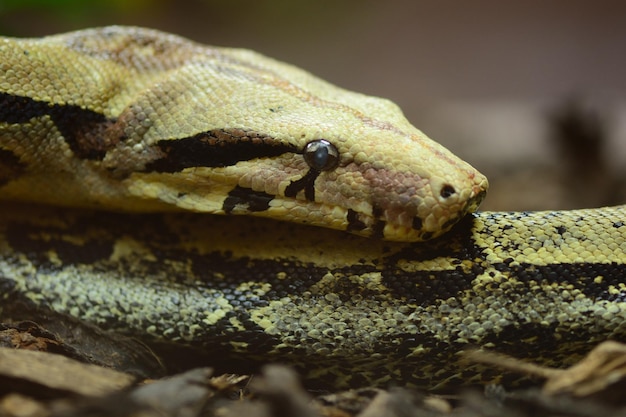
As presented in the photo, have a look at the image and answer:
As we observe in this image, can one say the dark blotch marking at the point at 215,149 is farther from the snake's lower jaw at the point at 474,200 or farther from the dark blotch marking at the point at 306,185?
the snake's lower jaw at the point at 474,200

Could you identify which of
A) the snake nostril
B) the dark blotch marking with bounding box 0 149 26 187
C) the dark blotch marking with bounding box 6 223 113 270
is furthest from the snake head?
the dark blotch marking with bounding box 0 149 26 187

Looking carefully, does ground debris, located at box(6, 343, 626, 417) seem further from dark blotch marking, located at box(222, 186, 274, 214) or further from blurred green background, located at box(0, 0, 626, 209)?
→ blurred green background, located at box(0, 0, 626, 209)

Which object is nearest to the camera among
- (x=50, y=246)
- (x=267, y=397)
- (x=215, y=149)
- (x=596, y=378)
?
(x=267, y=397)

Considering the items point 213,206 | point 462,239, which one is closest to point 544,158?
point 462,239

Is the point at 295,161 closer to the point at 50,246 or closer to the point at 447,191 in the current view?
the point at 447,191

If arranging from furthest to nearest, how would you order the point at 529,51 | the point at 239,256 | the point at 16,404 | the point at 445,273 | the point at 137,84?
the point at 529,51, the point at 137,84, the point at 239,256, the point at 445,273, the point at 16,404

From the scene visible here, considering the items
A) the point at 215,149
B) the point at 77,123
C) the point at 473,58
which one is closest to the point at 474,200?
the point at 215,149

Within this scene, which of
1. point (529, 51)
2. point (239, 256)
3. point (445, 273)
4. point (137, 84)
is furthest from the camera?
point (529, 51)

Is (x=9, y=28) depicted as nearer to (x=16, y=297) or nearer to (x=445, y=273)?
(x=16, y=297)
